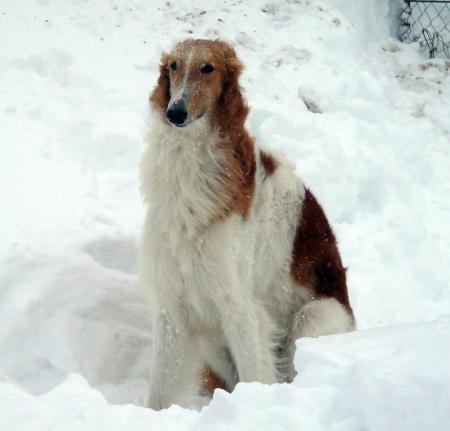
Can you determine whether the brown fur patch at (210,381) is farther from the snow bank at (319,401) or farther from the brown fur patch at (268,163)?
the snow bank at (319,401)

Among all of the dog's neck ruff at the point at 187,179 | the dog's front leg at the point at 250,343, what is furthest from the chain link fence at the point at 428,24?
the dog's front leg at the point at 250,343

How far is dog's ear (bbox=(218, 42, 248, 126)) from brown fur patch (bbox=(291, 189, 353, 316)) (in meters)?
0.74

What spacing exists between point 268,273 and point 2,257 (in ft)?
5.49

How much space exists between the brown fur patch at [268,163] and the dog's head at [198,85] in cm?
→ 37

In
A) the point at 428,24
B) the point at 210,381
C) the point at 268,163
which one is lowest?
the point at 210,381

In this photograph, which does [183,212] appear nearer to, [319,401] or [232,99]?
[232,99]

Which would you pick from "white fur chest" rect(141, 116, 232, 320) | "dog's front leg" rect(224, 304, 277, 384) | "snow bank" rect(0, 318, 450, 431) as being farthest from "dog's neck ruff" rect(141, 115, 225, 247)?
"snow bank" rect(0, 318, 450, 431)

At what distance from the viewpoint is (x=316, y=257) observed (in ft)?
12.1

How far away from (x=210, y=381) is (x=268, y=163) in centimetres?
144

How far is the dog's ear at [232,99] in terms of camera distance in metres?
3.24

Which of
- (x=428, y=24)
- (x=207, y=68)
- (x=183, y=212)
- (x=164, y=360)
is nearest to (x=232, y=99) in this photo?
(x=207, y=68)

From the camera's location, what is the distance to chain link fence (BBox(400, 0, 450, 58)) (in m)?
9.16

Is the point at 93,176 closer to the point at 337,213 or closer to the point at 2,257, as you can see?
the point at 2,257

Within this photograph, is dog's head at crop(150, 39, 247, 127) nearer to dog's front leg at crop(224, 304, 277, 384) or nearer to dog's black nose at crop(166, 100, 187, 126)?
dog's black nose at crop(166, 100, 187, 126)
